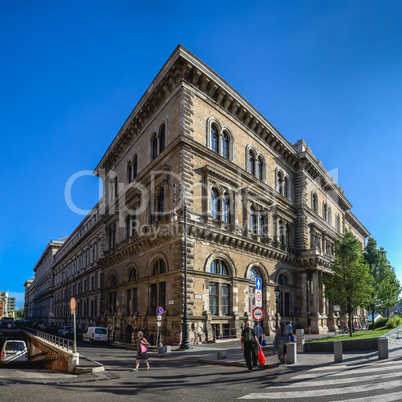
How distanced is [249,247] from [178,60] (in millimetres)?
15591

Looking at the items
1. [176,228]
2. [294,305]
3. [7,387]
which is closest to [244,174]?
[176,228]

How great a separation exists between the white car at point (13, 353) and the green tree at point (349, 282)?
2427cm

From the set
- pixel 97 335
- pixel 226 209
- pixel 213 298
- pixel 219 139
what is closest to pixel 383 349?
pixel 213 298

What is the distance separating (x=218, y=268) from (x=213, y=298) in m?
2.28

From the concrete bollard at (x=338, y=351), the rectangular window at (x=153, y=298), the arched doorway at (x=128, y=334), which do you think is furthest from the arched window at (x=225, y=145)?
the concrete bollard at (x=338, y=351)

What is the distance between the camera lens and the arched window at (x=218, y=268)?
92.5 feet

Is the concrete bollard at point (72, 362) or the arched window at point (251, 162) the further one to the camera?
the arched window at point (251, 162)

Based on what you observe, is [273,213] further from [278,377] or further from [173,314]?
[278,377]

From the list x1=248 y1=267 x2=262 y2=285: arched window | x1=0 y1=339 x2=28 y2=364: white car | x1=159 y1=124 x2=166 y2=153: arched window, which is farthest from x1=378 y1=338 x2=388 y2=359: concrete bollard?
x1=0 y1=339 x2=28 y2=364: white car

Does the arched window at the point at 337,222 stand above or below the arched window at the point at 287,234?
above

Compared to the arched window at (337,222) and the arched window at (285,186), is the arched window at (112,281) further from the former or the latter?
the arched window at (337,222)

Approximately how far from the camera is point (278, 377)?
12922mm

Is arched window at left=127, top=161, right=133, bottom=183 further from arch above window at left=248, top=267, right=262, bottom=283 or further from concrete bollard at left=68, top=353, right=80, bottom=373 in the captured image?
concrete bollard at left=68, top=353, right=80, bottom=373

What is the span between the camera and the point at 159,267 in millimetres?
29094
